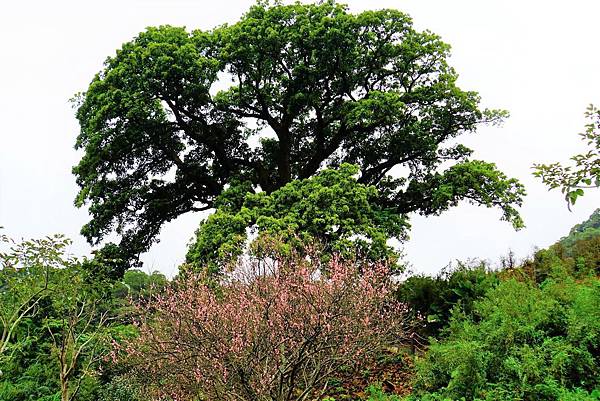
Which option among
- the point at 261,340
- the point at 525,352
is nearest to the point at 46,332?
the point at 261,340

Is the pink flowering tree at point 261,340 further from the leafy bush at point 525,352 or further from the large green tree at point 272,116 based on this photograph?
the large green tree at point 272,116

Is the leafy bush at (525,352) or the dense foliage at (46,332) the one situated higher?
the dense foliage at (46,332)

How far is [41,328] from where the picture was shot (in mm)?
11383

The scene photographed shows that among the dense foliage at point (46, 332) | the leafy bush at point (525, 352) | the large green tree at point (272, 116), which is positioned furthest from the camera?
the large green tree at point (272, 116)

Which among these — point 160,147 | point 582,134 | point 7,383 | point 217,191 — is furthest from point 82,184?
point 582,134

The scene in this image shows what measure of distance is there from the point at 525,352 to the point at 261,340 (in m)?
2.96

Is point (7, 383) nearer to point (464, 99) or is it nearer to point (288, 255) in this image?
point (288, 255)

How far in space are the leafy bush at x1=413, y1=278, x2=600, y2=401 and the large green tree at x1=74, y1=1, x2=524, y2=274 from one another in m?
6.47

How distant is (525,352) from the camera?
6.39 metres

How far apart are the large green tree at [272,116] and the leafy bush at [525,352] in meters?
6.47

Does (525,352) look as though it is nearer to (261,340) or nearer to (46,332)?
(261,340)

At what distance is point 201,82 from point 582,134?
11914 millimetres

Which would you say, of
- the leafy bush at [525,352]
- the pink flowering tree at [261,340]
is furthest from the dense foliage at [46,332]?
the leafy bush at [525,352]

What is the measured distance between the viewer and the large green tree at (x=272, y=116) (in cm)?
1480
